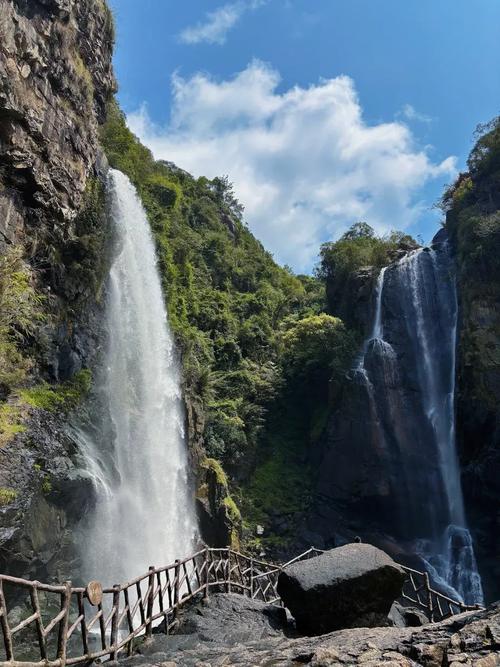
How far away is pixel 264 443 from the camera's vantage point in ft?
92.3

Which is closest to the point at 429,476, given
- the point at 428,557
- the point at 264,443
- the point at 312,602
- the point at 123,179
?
the point at 428,557

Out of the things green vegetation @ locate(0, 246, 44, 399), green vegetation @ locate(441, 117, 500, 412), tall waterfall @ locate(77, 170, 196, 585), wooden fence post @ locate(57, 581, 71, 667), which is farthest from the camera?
green vegetation @ locate(441, 117, 500, 412)

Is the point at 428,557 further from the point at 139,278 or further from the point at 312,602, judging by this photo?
the point at 139,278

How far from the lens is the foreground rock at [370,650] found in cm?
482

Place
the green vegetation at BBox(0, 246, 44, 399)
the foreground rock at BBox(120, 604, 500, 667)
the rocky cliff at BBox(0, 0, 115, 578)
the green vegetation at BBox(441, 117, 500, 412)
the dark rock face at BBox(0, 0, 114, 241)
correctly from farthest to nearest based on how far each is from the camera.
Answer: the green vegetation at BBox(441, 117, 500, 412), the dark rock face at BBox(0, 0, 114, 241), the green vegetation at BBox(0, 246, 44, 399), the rocky cliff at BBox(0, 0, 115, 578), the foreground rock at BBox(120, 604, 500, 667)

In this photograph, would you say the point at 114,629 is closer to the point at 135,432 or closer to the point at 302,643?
the point at 302,643

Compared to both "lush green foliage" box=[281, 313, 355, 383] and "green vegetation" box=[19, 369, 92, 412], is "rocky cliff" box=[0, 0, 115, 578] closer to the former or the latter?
"green vegetation" box=[19, 369, 92, 412]

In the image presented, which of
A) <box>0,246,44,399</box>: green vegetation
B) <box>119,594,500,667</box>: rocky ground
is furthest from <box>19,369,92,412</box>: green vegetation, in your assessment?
<box>119,594,500,667</box>: rocky ground

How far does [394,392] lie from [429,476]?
13.3 ft

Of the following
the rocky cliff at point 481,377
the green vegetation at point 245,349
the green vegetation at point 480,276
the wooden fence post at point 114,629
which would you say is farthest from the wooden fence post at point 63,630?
the green vegetation at point 480,276

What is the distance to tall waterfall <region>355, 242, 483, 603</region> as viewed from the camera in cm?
2080

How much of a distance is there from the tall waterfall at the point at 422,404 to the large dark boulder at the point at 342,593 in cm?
1192

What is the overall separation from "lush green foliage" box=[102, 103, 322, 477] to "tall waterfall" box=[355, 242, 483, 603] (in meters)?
6.38

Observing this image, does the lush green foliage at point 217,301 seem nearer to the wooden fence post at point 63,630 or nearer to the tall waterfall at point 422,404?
the tall waterfall at point 422,404
